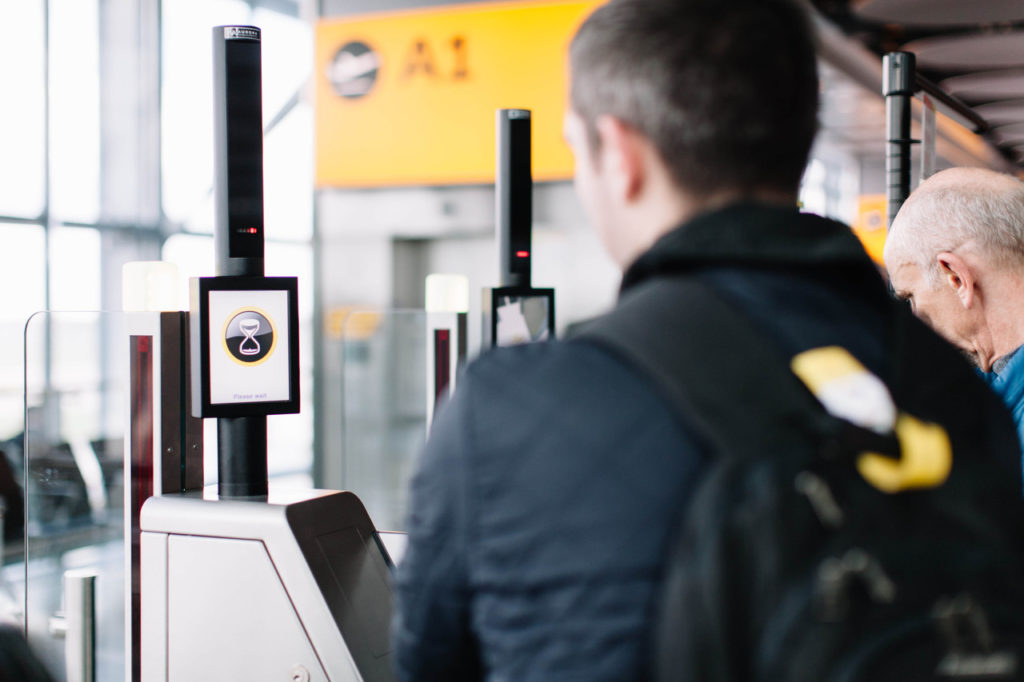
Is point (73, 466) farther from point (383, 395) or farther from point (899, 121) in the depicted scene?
point (899, 121)

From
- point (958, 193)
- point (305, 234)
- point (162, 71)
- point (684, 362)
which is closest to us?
point (684, 362)

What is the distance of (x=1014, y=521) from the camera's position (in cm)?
76

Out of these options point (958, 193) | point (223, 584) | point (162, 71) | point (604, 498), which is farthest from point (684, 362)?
point (162, 71)

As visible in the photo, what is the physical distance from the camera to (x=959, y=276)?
1722 mm

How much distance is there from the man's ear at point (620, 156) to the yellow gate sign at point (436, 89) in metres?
5.38

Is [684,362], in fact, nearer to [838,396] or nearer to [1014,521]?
[838,396]

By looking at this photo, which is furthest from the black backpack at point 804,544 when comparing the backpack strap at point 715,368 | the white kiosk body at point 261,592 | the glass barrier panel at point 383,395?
the glass barrier panel at point 383,395

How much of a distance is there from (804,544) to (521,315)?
272 cm

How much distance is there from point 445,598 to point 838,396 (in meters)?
0.33

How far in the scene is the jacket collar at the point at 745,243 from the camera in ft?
2.53

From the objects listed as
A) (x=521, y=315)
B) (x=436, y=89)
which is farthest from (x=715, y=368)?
(x=436, y=89)

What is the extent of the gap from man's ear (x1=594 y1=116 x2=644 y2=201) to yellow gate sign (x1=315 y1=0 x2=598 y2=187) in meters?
5.38

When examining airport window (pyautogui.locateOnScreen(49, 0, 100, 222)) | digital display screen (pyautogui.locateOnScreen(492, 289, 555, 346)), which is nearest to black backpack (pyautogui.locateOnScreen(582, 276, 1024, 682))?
digital display screen (pyautogui.locateOnScreen(492, 289, 555, 346))

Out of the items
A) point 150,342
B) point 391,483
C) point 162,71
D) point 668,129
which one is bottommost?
point 391,483
